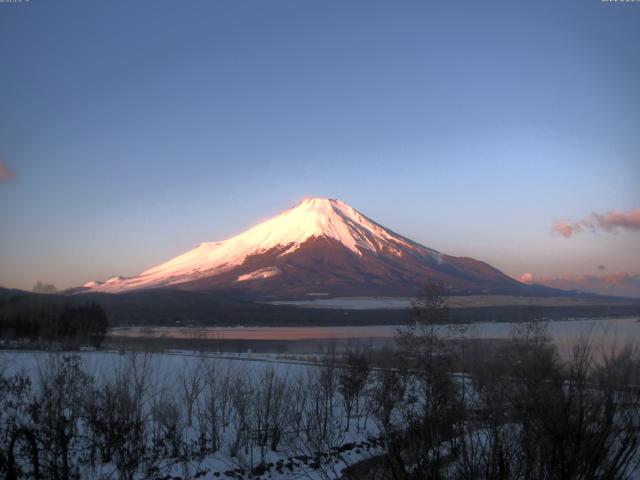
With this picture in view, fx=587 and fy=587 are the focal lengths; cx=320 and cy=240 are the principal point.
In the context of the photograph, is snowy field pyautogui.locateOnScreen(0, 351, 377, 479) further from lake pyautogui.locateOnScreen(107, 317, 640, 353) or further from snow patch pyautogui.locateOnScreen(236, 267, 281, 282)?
snow patch pyautogui.locateOnScreen(236, 267, 281, 282)

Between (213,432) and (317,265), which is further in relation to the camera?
(317,265)

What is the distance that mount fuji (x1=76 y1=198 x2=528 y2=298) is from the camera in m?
102

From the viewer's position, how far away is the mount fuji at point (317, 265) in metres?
102

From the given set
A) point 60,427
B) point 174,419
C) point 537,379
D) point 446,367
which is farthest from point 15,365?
point 537,379

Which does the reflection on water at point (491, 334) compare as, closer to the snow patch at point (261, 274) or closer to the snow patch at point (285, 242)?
the snow patch at point (261, 274)

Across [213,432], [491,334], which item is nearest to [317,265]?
[491,334]

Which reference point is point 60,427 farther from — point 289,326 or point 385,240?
point 385,240

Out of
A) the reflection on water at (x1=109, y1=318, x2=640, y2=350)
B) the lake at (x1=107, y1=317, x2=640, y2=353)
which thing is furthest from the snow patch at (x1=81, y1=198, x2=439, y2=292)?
the lake at (x1=107, y1=317, x2=640, y2=353)

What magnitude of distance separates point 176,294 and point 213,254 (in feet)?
162

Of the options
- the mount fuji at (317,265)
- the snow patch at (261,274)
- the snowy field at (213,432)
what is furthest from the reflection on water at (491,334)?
the snow patch at (261,274)

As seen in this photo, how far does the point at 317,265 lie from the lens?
113000mm

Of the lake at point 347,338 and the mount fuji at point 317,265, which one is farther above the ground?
the mount fuji at point 317,265

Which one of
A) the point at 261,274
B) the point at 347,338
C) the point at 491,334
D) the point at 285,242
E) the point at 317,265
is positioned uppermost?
the point at 285,242

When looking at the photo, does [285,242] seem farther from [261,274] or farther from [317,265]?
[261,274]
